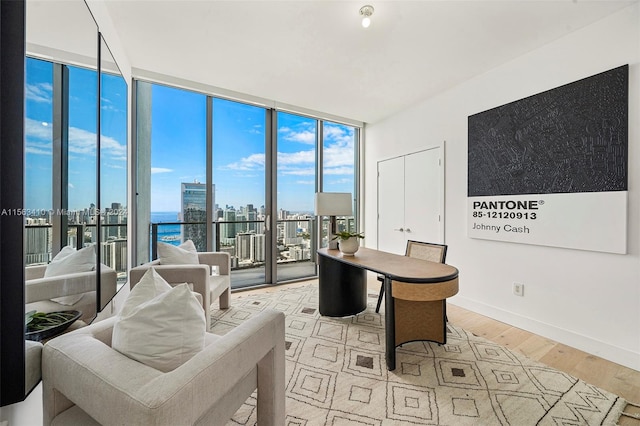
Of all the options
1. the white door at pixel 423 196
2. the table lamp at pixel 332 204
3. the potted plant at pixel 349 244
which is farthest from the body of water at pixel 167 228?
the white door at pixel 423 196

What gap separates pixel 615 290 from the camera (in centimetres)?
218

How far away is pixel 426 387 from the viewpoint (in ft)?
5.88

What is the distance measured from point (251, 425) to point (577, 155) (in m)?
3.22

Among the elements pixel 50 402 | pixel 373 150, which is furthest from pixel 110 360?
pixel 373 150

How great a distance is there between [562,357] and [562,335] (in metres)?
0.32

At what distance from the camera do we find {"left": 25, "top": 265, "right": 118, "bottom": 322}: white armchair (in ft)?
3.63

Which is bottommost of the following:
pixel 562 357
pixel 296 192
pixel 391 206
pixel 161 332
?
pixel 562 357

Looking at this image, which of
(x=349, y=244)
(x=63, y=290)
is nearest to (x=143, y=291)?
(x=63, y=290)

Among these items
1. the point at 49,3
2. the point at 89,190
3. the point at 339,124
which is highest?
the point at 339,124

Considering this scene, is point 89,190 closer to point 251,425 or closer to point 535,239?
point 251,425

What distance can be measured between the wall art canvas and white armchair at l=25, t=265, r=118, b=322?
3.61 m

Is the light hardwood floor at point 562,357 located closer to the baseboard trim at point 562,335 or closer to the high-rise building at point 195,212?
the baseboard trim at point 562,335

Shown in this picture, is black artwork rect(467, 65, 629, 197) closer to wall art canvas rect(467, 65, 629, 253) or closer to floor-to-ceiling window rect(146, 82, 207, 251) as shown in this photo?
wall art canvas rect(467, 65, 629, 253)

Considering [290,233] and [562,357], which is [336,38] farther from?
[562,357]
